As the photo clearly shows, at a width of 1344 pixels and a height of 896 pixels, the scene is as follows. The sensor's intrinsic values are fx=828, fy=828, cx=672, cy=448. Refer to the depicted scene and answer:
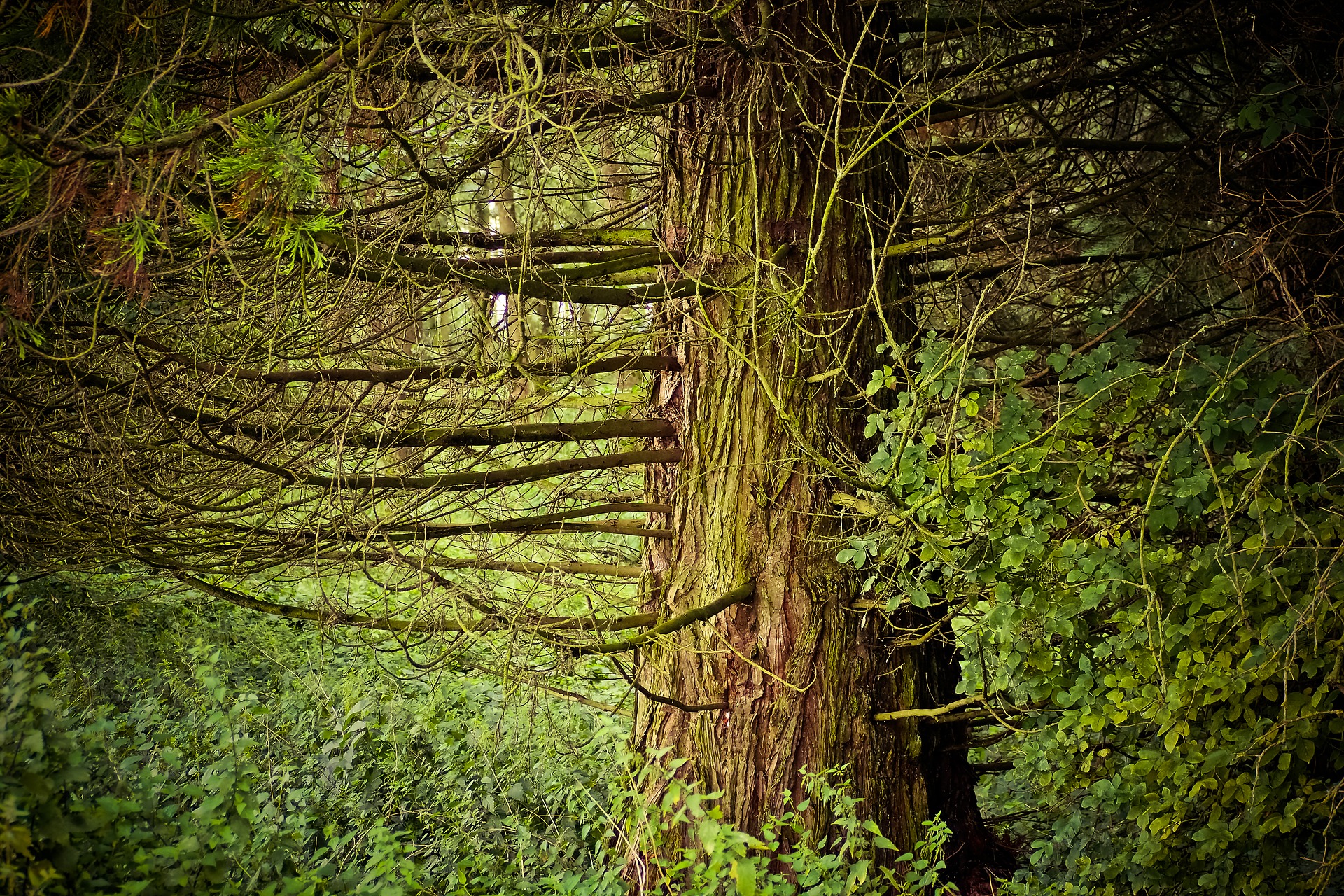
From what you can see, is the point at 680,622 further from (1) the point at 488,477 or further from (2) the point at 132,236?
(2) the point at 132,236

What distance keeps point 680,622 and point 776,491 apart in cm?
71

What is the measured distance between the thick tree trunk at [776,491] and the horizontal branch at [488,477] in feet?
0.81

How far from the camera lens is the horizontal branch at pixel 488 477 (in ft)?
10.0

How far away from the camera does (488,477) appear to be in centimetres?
331

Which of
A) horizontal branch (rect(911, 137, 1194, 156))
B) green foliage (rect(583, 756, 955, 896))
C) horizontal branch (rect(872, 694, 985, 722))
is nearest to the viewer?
Result: green foliage (rect(583, 756, 955, 896))

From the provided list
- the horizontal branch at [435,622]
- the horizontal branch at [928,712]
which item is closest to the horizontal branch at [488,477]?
the horizontal branch at [435,622]

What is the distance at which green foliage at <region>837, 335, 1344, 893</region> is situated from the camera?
2.88m

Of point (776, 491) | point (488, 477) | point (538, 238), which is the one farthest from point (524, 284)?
point (776, 491)

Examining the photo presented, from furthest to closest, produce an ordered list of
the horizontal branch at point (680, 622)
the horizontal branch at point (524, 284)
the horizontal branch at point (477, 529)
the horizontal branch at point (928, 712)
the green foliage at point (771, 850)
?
the horizontal branch at point (928, 712) < the horizontal branch at point (477, 529) < the horizontal branch at point (680, 622) < the green foliage at point (771, 850) < the horizontal branch at point (524, 284)

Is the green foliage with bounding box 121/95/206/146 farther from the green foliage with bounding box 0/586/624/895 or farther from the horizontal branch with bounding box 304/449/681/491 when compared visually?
the green foliage with bounding box 0/586/624/895

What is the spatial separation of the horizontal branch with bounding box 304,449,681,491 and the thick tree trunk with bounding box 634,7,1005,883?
0.25m

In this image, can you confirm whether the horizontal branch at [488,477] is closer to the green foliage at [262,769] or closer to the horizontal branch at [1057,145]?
the green foliage at [262,769]

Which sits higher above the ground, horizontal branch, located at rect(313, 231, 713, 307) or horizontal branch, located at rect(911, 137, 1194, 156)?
horizontal branch, located at rect(911, 137, 1194, 156)

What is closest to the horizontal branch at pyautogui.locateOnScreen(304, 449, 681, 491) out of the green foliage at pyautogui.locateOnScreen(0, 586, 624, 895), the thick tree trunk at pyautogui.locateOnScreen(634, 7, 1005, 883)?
the thick tree trunk at pyautogui.locateOnScreen(634, 7, 1005, 883)
